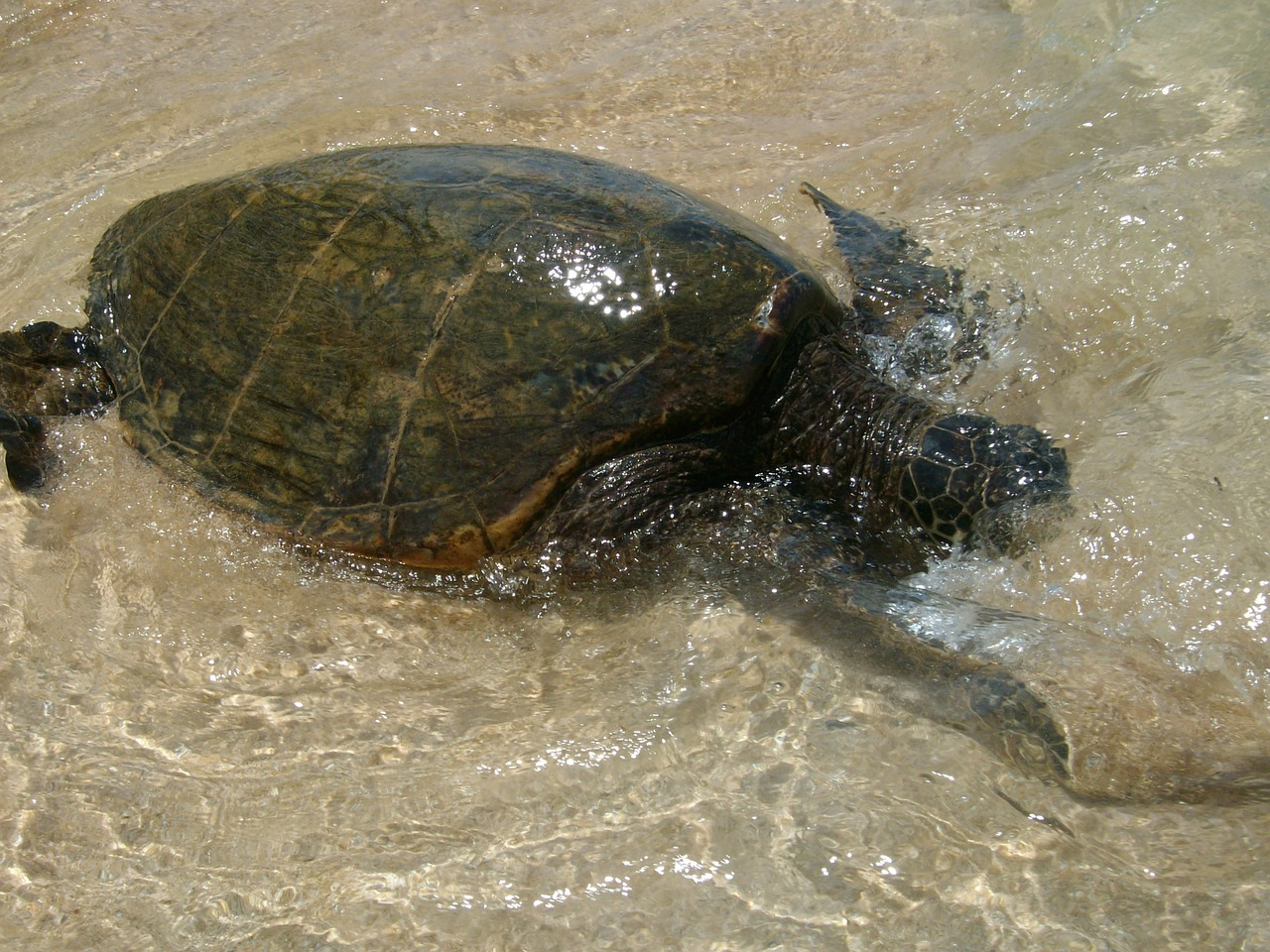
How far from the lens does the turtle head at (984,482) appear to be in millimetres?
3400

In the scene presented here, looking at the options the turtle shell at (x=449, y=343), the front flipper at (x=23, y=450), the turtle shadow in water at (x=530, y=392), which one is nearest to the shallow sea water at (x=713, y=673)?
the front flipper at (x=23, y=450)

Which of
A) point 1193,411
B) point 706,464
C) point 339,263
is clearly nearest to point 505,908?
point 706,464

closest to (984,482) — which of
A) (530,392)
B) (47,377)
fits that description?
(530,392)

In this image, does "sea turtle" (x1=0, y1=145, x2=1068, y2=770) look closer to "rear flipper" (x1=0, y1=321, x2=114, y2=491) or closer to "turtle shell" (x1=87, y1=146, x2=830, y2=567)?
"turtle shell" (x1=87, y1=146, x2=830, y2=567)

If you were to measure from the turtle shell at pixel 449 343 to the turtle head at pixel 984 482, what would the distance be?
26.7 inches

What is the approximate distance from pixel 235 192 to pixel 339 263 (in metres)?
0.75

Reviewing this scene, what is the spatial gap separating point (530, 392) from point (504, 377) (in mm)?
106

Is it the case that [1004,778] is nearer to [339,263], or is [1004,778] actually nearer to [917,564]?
[917,564]

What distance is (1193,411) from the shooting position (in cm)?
369

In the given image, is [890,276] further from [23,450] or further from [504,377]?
[23,450]

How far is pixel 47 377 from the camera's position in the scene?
416 centimetres

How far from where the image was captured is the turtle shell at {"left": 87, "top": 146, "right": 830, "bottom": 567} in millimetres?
3453

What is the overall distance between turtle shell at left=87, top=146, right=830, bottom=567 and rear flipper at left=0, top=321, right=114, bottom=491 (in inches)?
14.3

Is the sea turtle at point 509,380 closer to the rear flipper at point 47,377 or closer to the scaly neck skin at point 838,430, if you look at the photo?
the scaly neck skin at point 838,430
